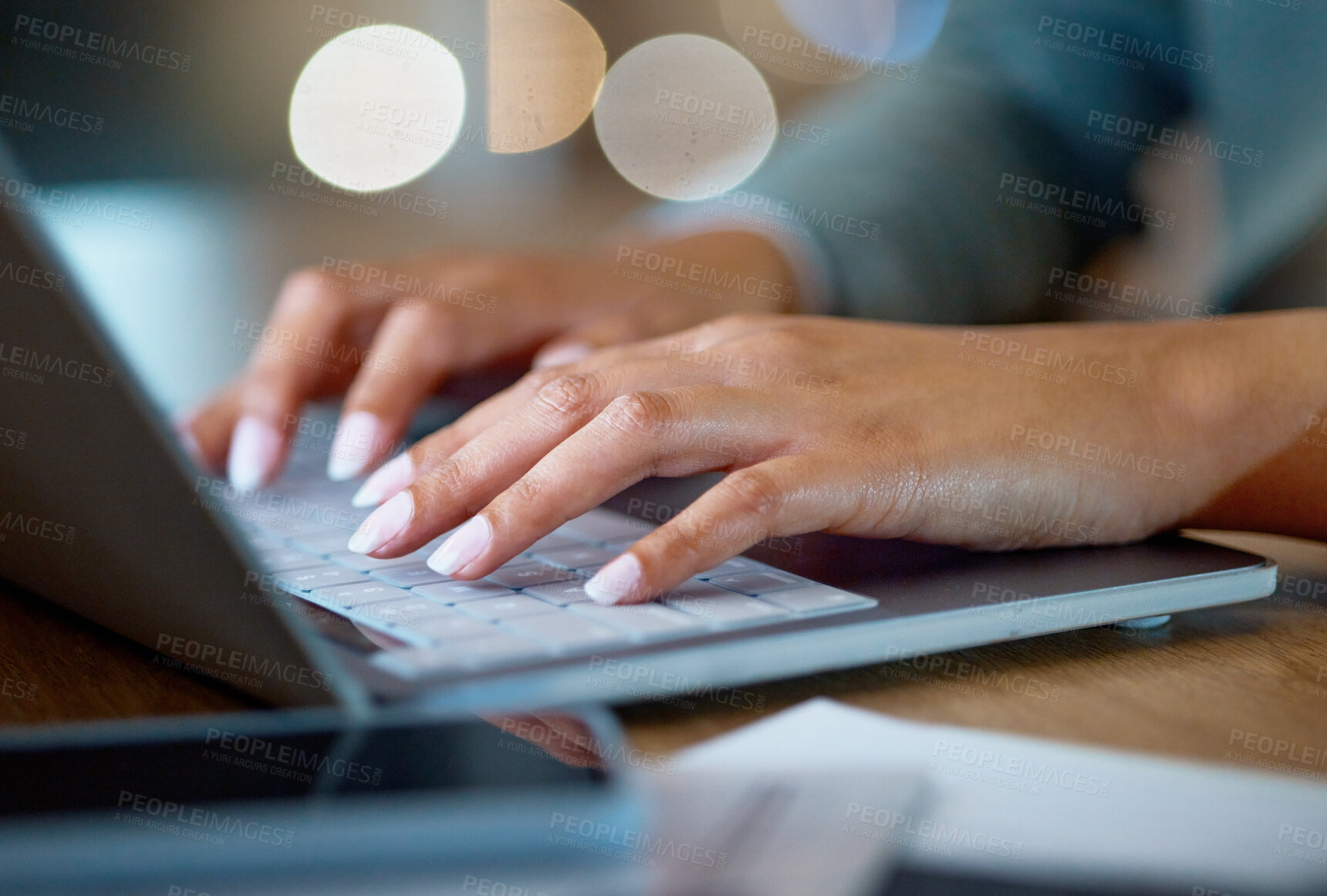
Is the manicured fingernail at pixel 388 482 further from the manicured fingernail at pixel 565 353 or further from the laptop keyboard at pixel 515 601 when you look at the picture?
the manicured fingernail at pixel 565 353

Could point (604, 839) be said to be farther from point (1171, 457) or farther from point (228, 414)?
point (228, 414)

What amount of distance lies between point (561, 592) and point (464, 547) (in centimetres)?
6

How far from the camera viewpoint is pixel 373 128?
8.02 feet

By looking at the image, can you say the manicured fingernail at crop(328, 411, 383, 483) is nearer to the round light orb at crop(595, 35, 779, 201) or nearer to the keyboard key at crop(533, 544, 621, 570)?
the keyboard key at crop(533, 544, 621, 570)

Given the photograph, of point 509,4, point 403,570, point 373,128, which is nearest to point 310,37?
point 373,128

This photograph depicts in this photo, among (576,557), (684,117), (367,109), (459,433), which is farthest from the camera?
(684,117)

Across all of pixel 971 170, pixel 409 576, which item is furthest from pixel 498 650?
pixel 971 170

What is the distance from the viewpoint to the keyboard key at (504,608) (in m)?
0.43

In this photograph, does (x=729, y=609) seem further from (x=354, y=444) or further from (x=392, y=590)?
(x=354, y=444)

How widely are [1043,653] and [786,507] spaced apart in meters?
0.14

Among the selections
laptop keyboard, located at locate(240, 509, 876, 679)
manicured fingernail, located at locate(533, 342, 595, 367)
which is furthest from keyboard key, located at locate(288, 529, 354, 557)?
manicured fingernail, located at locate(533, 342, 595, 367)

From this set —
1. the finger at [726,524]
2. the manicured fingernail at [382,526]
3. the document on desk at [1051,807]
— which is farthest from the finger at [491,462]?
the document on desk at [1051,807]

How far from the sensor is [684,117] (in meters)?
2.92

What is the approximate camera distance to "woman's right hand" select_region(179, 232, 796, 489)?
0.80 meters
